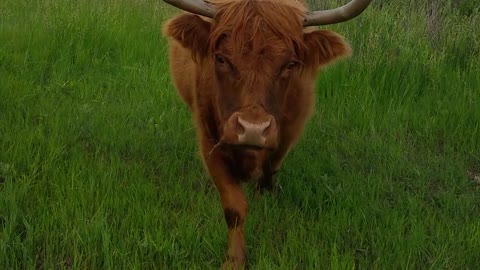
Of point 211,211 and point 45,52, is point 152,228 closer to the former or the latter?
point 211,211

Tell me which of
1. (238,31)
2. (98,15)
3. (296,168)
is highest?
(238,31)

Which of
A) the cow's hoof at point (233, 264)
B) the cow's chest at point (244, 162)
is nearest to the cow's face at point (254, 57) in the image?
the cow's chest at point (244, 162)

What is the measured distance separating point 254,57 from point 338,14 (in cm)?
63

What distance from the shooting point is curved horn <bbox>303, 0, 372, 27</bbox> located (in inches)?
135

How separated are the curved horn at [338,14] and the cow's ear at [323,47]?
2.8 inches

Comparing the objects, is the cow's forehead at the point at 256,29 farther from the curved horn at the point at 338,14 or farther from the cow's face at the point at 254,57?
the curved horn at the point at 338,14

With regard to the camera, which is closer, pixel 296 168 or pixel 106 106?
pixel 296 168

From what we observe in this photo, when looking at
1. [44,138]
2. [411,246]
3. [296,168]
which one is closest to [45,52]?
[44,138]

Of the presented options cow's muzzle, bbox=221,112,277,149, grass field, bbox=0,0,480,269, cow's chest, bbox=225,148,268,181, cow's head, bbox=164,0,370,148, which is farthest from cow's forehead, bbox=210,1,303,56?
grass field, bbox=0,0,480,269

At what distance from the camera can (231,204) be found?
3482 millimetres

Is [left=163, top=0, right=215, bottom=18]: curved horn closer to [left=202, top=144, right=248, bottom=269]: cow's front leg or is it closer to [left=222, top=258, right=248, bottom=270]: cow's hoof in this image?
[left=202, top=144, right=248, bottom=269]: cow's front leg

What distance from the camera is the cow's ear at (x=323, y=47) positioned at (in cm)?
365

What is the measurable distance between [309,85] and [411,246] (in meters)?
1.23

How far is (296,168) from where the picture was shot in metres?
4.61
